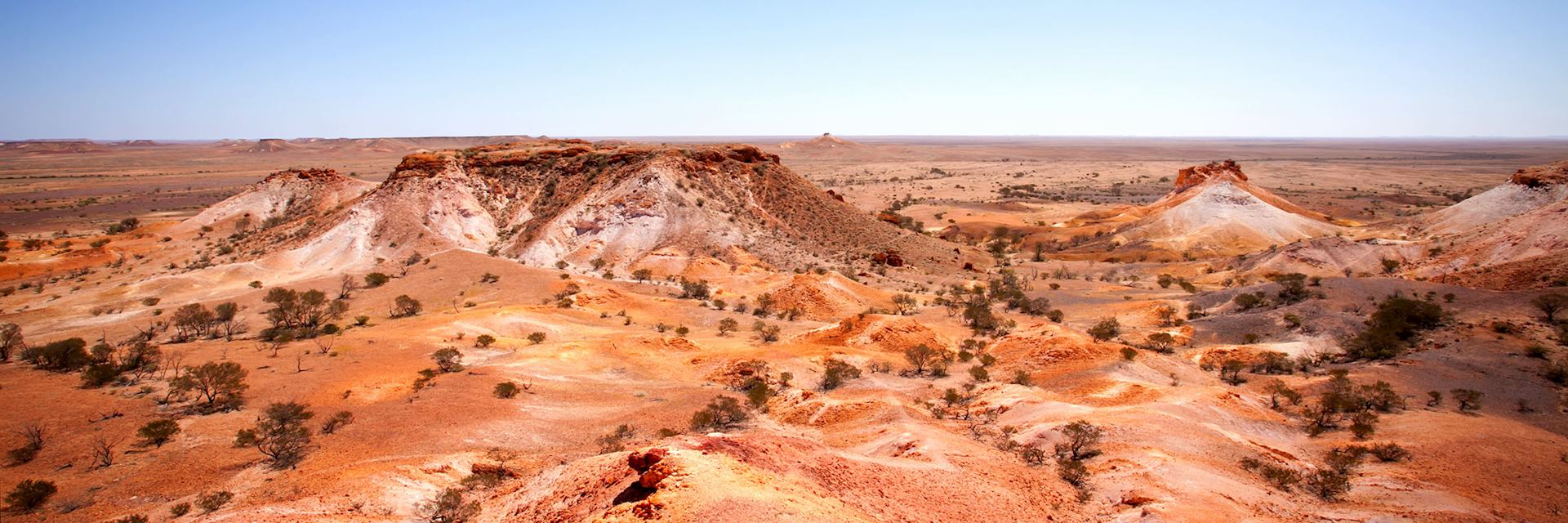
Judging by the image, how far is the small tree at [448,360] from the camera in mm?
17016

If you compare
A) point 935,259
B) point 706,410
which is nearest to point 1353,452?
point 706,410

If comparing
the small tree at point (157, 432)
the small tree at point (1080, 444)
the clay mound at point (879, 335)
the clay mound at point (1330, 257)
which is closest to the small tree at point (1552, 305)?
the clay mound at point (1330, 257)

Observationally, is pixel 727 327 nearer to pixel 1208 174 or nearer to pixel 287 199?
pixel 287 199

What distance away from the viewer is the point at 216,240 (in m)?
41.4

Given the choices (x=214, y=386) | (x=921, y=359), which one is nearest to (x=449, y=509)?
(x=214, y=386)

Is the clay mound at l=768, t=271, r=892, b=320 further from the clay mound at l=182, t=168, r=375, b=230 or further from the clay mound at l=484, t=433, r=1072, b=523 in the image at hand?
the clay mound at l=182, t=168, r=375, b=230

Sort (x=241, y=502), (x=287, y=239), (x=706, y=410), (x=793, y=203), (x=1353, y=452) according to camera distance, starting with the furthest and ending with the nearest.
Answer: (x=793, y=203) → (x=287, y=239) → (x=706, y=410) → (x=1353, y=452) → (x=241, y=502)

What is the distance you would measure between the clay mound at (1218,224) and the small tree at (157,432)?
1795 inches

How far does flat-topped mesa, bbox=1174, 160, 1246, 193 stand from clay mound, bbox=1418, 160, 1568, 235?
50.1 feet

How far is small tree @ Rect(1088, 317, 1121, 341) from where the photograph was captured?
71.1 ft

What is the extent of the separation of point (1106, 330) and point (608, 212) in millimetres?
24641

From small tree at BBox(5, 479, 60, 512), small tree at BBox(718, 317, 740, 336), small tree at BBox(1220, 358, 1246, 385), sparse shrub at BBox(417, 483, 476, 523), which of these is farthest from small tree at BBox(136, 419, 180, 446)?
small tree at BBox(1220, 358, 1246, 385)

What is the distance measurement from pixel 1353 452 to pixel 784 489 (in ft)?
36.3

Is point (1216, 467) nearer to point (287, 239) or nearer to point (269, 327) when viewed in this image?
point (269, 327)
